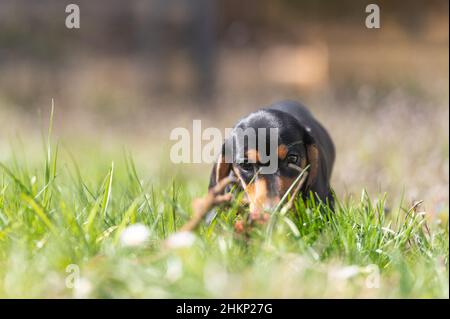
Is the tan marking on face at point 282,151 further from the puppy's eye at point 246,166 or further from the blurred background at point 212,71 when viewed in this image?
the blurred background at point 212,71

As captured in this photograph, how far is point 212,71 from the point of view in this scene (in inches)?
456

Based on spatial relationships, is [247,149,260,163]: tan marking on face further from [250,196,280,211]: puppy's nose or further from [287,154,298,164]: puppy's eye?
[250,196,280,211]: puppy's nose

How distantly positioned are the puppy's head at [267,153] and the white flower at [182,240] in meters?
0.98

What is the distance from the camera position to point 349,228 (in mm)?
2951

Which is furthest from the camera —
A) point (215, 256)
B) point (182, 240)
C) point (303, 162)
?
point (303, 162)

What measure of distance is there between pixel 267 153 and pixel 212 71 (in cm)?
803

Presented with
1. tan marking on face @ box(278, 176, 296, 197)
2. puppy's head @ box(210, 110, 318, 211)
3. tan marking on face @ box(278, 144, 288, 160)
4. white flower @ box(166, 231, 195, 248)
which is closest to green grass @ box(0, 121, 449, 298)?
white flower @ box(166, 231, 195, 248)

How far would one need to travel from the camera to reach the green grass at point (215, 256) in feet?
7.93

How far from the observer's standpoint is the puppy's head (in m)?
3.56

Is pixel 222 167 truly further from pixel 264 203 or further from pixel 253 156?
pixel 264 203

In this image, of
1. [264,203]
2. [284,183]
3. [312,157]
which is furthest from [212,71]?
[264,203]

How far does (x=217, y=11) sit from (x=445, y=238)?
11581 mm

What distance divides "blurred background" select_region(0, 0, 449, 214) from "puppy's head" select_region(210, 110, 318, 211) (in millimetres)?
2499

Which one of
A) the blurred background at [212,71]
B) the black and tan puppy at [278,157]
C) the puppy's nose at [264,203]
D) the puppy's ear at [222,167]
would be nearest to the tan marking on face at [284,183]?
the black and tan puppy at [278,157]
